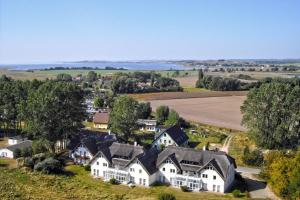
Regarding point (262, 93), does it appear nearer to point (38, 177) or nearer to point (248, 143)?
point (248, 143)

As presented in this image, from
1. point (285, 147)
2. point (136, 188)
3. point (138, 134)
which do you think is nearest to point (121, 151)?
point (136, 188)

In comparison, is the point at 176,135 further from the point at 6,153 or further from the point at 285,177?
the point at 6,153

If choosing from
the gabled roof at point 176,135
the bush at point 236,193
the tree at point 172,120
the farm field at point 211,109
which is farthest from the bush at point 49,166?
the farm field at point 211,109

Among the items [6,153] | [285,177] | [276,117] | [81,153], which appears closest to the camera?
[285,177]

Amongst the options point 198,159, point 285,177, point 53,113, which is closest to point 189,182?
point 198,159

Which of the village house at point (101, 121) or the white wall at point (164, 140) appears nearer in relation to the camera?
the white wall at point (164, 140)

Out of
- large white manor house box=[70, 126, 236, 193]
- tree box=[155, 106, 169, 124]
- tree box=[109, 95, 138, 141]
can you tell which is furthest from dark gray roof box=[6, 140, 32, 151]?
tree box=[155, 106, 169, 124]

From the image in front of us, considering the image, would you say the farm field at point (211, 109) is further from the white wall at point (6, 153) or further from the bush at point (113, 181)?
the white wall at point (6, 153)
